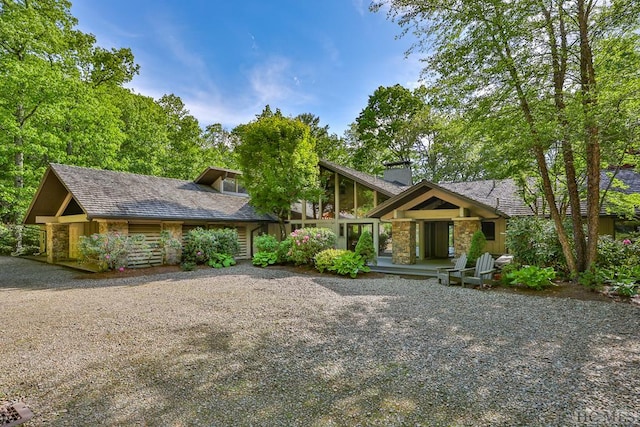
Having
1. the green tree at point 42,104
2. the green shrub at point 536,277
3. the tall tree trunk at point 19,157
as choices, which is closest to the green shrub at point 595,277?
the green shrub at point 536,277

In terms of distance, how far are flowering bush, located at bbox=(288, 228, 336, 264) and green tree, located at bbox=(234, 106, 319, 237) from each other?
307 cm

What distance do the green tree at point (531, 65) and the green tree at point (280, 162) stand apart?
25.2ft

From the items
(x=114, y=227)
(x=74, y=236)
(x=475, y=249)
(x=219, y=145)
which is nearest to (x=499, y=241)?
(x=475, y=249)

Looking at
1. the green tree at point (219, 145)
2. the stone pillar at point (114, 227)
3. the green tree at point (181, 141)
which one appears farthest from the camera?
the green tree at point (219, 145)

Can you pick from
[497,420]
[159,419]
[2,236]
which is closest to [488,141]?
[497,420]

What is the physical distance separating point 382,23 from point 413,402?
9.35 metres

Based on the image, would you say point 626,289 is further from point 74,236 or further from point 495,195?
point 74,236

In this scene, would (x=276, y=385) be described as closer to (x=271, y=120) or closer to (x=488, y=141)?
(x=488, y=141)

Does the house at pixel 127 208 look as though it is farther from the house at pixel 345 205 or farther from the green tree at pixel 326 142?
the green tree at pixel 326 142

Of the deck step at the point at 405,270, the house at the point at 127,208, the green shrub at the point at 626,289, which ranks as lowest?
the deck step at the point at 405,270

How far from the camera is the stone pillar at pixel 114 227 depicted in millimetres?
11766

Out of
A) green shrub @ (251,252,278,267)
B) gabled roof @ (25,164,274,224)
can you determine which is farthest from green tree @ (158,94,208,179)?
green shrub @ (251,252,278,267)

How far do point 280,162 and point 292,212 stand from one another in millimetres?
3539

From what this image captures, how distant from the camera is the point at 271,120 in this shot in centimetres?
1527
